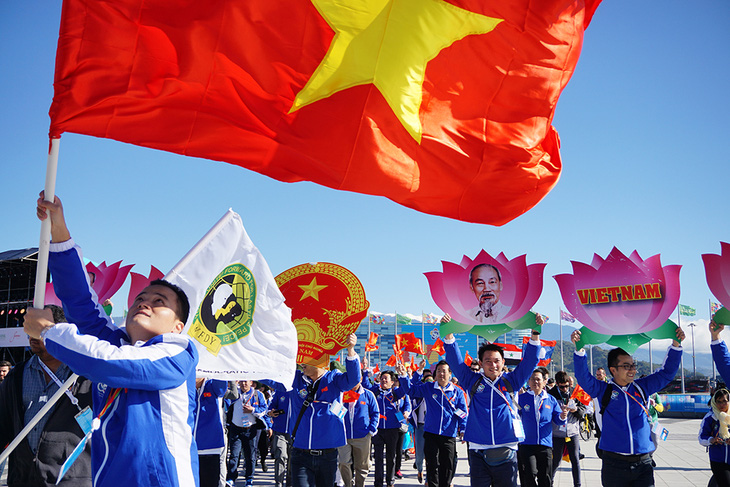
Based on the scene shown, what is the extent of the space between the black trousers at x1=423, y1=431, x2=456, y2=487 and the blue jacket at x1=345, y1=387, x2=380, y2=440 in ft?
4.37

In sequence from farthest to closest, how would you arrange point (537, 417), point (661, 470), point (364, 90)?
1. point (661, 470)
2. point (537, 417)
3. point (364, 90)

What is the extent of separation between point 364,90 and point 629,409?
5.17 meters

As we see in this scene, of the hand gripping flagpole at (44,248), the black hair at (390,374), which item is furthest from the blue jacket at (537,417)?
the hand gripping flagpole at (44,248)

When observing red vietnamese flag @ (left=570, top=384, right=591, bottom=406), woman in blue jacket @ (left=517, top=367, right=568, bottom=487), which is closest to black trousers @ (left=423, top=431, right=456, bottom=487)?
woman in blue jacket @ (left=517, top=367, right=568, bottom=487)

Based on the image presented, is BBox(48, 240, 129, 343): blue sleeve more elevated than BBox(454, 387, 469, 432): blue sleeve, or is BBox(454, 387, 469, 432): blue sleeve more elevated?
BBox(48, 240, 129, 343): blue sleeve

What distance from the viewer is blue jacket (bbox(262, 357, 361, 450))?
8141 millimetres

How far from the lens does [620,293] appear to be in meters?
9.95

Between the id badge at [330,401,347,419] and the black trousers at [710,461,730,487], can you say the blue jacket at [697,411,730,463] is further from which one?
the id badge at [330,401,347,419]

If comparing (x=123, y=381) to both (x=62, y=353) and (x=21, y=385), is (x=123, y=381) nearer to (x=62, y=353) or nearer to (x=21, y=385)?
(x=62, y=353)

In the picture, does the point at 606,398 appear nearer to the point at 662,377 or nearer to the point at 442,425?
the point at 662,377

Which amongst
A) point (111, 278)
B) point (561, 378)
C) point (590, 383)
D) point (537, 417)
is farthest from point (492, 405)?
point (111, 278)

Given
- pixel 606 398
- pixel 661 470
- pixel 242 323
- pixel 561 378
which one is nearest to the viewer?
pixel 242 323

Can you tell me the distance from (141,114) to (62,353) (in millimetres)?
1738

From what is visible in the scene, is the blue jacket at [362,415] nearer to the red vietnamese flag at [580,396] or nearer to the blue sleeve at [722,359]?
the red vietnamese flag at [580,396]
